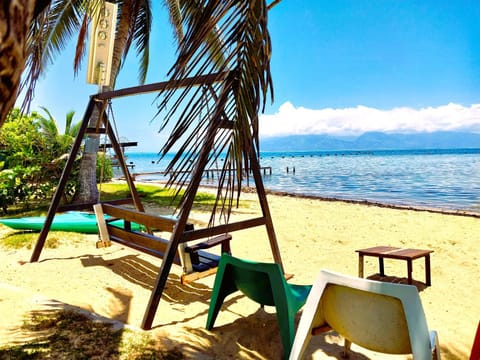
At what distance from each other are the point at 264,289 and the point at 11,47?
236 cm

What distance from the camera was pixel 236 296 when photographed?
4.05m

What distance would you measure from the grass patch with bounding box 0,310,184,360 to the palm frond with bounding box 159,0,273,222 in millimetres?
1498

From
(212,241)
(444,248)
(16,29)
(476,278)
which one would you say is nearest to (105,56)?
(212,241)

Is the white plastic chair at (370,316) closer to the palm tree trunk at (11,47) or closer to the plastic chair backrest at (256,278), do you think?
the plastic chair backrest at (256,278)

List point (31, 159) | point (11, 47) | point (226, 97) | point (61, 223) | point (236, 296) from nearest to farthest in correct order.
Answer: point (11, 47) → point (226, 97) → point (236, 296) → point (61, 223) → point (31, 159)

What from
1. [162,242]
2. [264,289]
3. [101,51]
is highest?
[101,51]

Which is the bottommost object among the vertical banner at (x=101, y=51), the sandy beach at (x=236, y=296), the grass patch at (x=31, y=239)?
the sandy beach at (x=236, y=296)

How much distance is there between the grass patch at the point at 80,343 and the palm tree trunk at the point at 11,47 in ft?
6.69

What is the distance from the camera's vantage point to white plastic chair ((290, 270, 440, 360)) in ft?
5.97

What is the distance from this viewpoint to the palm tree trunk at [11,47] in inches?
40.1

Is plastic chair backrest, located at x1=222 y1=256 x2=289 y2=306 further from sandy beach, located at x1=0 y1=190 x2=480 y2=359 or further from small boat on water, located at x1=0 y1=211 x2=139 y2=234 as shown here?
small boat on water, located at x1=0 y1=211 x2=139 y2=234

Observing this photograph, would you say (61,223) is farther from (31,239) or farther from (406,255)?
(406,255)

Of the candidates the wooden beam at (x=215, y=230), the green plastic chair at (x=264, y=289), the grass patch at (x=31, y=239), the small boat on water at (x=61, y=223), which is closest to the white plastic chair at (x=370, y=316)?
the green plastic chair at (x=264, y=289)

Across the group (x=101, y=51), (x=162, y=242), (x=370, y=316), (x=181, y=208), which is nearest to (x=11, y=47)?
(x=181, y=208)
